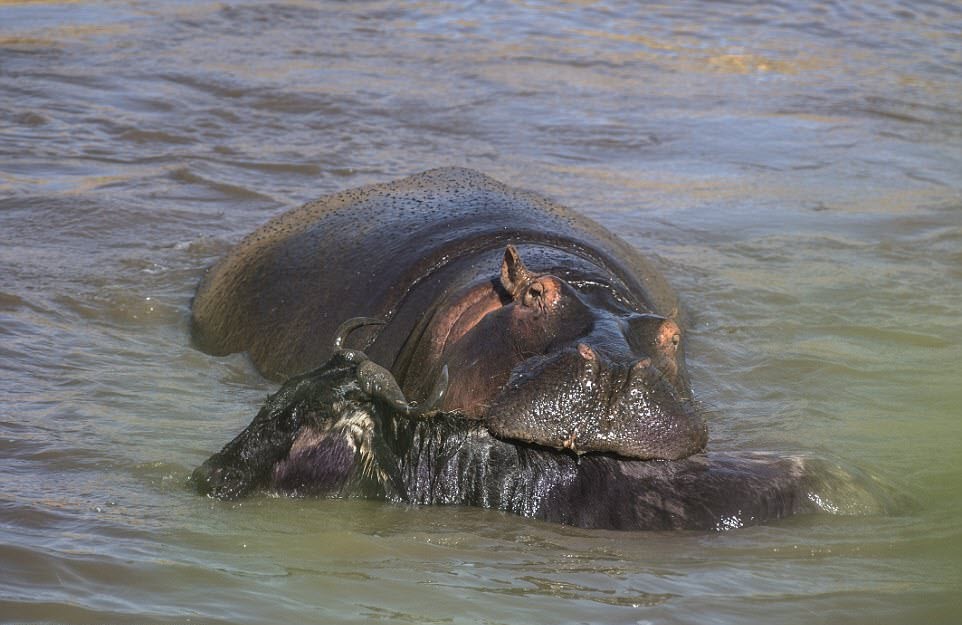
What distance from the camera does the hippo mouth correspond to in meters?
3.82

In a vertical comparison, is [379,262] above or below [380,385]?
below

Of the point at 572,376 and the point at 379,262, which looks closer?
the point at 572,376

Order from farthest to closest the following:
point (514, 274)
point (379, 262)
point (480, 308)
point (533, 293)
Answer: point (379, 262)
point (480, 308)
point (514, 274)
point (533, 293)

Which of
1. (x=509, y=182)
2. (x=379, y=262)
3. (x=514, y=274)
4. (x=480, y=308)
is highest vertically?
(x=514, y=274)

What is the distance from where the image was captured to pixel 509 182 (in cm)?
888

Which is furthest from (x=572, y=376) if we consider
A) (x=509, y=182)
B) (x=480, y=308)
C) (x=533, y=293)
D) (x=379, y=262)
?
(x=509, y=182)

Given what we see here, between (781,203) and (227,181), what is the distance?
3407 millimetres

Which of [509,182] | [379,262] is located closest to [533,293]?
[379,262]

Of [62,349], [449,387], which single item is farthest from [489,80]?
[449,387]

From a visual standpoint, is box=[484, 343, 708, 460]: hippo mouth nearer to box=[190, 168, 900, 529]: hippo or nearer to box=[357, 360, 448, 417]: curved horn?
box=[190, 168, 900, 529]: hippo

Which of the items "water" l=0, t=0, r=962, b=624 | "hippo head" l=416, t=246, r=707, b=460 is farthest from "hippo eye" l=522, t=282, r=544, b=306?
"water" l=0, t=0, r=962, b=624

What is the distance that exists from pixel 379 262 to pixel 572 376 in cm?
186

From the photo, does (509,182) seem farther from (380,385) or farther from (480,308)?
(380,385)

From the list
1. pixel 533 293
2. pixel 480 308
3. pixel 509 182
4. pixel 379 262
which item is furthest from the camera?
pixel 509 182
